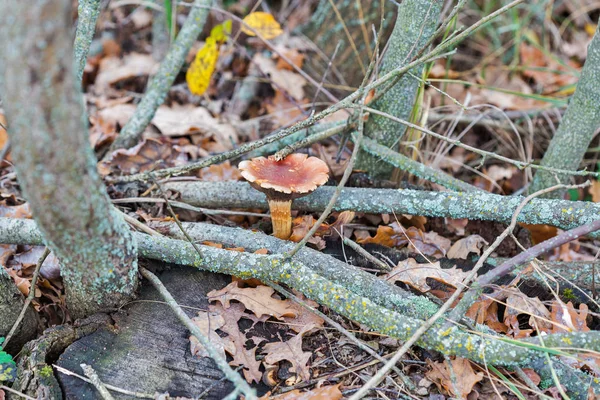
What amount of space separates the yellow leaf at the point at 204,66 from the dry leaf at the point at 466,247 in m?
1.98

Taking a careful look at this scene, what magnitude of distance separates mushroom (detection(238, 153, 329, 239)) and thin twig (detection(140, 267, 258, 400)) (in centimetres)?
60

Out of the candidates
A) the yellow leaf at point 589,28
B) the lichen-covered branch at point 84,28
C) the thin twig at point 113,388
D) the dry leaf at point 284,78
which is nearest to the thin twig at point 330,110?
the lichen-covered branch at point 84,28

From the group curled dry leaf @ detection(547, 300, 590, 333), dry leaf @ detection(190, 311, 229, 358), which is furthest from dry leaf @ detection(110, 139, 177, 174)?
curled dry leaf @ detection(547, 300, 590, 333)

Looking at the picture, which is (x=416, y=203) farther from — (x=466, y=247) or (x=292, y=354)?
(x=292, y=354)

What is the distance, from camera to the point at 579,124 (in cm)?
275

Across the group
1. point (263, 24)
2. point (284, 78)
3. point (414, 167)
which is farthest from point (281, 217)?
point (284, 78)

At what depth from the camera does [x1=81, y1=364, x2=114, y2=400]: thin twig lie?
1845 mm

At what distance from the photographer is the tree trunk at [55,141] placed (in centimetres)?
133

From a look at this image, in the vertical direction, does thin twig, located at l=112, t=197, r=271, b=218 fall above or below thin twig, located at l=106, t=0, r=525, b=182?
below

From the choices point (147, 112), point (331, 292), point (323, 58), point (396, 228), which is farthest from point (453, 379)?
point (323, 58)

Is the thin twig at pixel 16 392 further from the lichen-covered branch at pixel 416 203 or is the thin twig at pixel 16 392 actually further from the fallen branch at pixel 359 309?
the lichen-covered branch at pixel 416 203

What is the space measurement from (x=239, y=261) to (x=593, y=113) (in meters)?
2.01

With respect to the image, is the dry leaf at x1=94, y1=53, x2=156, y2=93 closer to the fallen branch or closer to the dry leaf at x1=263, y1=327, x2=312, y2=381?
the fallen branch

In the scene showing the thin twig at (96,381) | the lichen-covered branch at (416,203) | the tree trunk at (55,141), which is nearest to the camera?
the tree trunk at (55,141)
